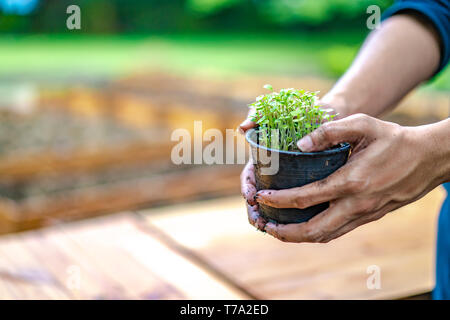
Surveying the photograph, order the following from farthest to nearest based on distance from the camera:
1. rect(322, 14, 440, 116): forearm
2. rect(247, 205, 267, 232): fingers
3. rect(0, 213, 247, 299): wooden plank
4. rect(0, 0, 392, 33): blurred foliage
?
rect(0, 0, 392, 33): blurred foliage, rect(0, 213, 247, 299): wooden plank, rect(322, 14, 440, 116): forearm, rect(247, 205, 267, 232): fingers

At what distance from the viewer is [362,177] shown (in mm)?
792

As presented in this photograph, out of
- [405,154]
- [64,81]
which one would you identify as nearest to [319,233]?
[405,154]

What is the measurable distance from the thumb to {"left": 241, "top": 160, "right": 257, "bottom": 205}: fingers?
6.3 inches

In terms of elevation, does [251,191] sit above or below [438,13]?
below

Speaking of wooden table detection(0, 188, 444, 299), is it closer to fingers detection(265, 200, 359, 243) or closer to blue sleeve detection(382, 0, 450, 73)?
fingers detection(265, 200, 359, 243)

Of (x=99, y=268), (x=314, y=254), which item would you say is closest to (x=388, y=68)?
(x=314, y=254)

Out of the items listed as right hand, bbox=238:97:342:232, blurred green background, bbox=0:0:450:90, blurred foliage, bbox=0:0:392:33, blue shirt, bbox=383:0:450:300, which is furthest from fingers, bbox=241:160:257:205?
blurred foliage, bbox=0:0:392:33

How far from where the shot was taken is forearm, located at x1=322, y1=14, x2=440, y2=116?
1138 mm

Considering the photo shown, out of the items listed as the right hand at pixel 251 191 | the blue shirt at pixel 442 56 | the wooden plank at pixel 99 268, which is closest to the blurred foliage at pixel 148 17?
the wooden plank at pixel 99 268

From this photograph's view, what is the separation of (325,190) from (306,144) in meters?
0.08

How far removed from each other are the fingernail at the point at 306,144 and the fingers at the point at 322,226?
0.11 m

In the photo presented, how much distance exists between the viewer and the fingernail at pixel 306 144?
792 millimetres

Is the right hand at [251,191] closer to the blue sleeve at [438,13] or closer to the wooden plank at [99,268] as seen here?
the wooden plank at [99,268]

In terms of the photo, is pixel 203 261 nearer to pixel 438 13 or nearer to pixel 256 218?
pixel 256 218
